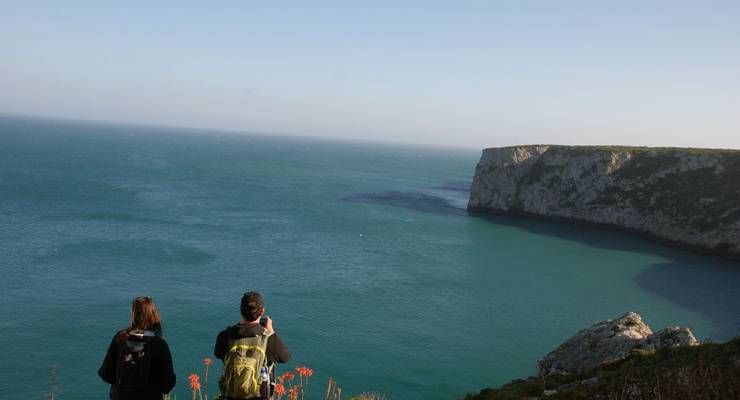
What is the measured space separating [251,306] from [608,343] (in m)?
17.3

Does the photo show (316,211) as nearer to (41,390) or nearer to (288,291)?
(288,291)

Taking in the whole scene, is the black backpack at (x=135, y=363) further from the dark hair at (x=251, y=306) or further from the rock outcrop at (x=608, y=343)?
the rock outcrop at (x=608, y=343)

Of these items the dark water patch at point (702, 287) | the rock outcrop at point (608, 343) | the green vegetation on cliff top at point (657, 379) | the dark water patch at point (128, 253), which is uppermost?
the green vegetation on cliff top at point (657, 379)

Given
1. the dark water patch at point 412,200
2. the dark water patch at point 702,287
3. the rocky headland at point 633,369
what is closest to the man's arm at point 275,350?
the rocky headland at point 633,369

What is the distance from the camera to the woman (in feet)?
21.8

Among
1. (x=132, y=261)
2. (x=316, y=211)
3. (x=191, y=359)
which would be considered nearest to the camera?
(x=191, y=359)

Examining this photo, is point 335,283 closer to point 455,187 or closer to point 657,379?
point 657,379

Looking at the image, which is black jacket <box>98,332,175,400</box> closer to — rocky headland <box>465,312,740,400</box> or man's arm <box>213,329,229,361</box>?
man's arm <box>213,329,229,361</box>

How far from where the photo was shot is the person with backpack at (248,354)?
686cm

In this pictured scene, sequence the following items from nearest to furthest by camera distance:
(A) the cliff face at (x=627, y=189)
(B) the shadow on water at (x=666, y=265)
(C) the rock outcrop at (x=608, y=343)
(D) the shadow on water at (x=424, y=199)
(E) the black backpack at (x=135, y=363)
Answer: (E) the black backpack at (x=135, y=363)
(C) the rock outcrop at (x=608, y=343)
(B) the shadow on water at (x=666, y=265)
(A) the cliff face at (x=627, y=189)
(D) the shadow on water at (x=424, y=199)

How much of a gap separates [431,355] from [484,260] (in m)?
27.6

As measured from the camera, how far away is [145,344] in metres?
6.66

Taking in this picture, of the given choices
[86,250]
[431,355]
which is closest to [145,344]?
[431,355]

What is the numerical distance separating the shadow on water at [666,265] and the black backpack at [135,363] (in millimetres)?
40476
